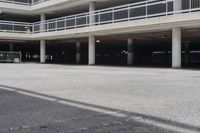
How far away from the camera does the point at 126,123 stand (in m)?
7.50

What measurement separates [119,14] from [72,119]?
27669 millimetres

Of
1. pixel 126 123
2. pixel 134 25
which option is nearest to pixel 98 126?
pixel 126 123

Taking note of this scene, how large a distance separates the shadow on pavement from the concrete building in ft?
60.4

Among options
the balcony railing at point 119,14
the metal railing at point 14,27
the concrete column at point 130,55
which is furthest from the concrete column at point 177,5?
the metal railing at point 14,27

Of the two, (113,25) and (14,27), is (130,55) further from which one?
(14,27)

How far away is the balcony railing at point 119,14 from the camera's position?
97.0ft

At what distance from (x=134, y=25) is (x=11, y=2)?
2227cm

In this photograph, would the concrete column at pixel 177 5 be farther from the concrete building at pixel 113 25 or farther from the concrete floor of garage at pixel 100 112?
the concrete floor of garage at pixel 100 112

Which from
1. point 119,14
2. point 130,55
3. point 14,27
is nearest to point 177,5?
point 119,14

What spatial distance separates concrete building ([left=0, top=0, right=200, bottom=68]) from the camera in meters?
29.7

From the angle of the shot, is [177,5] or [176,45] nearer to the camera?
[177,5]

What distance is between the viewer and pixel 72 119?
26.0ft

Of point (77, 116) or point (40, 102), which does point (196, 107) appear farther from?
point (40, 102)

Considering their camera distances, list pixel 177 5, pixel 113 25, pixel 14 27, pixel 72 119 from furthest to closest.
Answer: pixel 14 27
pixel 113 25
pixel 177 5
pixel 72 119
